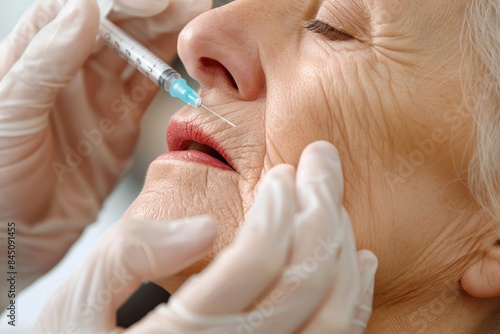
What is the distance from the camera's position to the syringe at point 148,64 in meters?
1.22

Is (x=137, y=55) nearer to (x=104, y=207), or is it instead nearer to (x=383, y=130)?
(x=104, y=207)

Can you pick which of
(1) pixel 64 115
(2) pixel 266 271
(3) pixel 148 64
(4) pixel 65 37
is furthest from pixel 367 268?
(1) pixel 64 115

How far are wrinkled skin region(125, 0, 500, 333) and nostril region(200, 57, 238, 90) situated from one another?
0.11ft

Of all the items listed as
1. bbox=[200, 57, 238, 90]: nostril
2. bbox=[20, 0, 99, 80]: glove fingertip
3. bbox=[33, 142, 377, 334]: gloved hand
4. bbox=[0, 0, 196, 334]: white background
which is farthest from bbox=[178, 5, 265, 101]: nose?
bbox=[0, 0, 196, 334]: white background

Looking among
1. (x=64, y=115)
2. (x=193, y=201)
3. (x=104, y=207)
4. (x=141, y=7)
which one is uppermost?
(x=141, y=7)

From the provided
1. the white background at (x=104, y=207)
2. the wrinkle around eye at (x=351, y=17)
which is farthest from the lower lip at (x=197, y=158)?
the white background at (x=104, y=207)

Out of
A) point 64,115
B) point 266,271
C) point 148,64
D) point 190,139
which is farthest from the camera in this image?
point 64,115

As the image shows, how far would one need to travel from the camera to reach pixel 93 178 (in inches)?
69.2

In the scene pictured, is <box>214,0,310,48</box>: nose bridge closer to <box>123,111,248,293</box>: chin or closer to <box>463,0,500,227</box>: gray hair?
<box>123,111,248,293</box>: chin

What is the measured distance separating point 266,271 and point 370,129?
1.17 ft

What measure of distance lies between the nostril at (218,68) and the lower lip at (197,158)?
0.15 meters

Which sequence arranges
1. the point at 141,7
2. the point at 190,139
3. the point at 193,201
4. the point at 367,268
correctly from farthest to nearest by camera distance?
the point at 141,7 < the point at 190,139 < the point at 193,201 < the point at 367,268

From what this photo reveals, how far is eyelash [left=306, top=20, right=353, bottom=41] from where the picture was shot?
1125mm

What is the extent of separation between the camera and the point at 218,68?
3.92 feet
